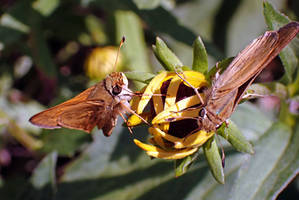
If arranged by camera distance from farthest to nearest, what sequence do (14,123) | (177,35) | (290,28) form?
(14,123) → (177,35) → (290,28)

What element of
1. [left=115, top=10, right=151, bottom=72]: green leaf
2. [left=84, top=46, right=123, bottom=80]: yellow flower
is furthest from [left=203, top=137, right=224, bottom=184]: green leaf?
[left=115, top=10, right=151, bottom=72]: green leaf

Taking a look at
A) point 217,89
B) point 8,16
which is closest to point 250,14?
point 8,16

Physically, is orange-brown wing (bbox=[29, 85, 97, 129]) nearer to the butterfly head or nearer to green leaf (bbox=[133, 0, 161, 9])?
the butterfly head

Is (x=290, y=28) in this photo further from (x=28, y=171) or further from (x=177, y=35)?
(x=28, y=171)

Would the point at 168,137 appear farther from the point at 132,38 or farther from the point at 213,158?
the point at 132,38

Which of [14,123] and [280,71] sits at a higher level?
[280,71]

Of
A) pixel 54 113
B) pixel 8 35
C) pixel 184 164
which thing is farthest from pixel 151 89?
pixel 8 35
